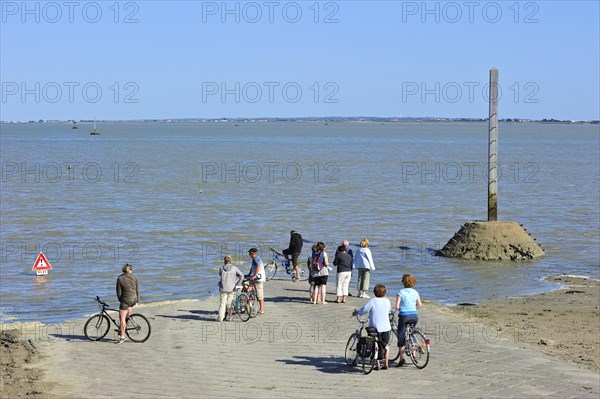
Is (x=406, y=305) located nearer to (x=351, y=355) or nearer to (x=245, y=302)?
(x=351, y=355)

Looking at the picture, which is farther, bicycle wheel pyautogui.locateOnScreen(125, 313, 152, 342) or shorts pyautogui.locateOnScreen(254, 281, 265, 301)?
shorts pyautogui.locateOnScreen(254, 281, 265, 301)

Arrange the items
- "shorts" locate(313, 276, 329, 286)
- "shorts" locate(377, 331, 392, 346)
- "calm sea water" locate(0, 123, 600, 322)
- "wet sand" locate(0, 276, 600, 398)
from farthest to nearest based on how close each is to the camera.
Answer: "calm sea water" locate(0, 123, 600, 322) → "shorts" locate(313, 276, 329, 286) → "shorts" locate(377, 331, 392, 346) → "wet sand" locate(0, 276, 600, 398)

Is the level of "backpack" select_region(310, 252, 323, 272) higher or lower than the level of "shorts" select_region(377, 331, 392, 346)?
higher

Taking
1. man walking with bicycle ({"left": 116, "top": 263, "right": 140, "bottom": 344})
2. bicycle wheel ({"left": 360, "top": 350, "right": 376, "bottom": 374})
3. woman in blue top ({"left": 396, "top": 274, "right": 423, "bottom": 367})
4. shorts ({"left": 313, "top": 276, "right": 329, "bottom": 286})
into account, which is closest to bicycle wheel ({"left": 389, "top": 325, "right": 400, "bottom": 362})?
bicycle wheel ({"left": 360, "top": 350, "right": 376, "bottom": 374})

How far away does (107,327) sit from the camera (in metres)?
18.0

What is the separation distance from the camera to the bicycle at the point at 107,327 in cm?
1736

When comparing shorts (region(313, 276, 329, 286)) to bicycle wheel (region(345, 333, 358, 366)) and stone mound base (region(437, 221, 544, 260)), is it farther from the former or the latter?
stone mound base (region(437, 221, 544, 260))

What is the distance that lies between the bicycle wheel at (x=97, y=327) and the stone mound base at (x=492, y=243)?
1692 cm

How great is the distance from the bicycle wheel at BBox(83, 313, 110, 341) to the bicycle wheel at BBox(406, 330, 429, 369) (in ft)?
20.9

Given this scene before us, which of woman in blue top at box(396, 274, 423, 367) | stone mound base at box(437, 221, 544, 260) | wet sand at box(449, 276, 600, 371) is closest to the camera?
woman in blue top at box(396, 274, 423, 367)

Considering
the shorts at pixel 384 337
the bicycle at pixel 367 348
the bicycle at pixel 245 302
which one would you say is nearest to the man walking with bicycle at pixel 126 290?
the bicycle at pixel 245 302

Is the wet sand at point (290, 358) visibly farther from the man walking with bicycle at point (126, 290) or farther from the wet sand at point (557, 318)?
the man walking with bicycle at point (126, 290)

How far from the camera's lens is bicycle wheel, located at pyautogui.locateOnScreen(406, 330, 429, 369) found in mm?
14812

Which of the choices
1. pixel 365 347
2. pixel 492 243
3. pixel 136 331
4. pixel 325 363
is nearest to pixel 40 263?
pixel 136 331
